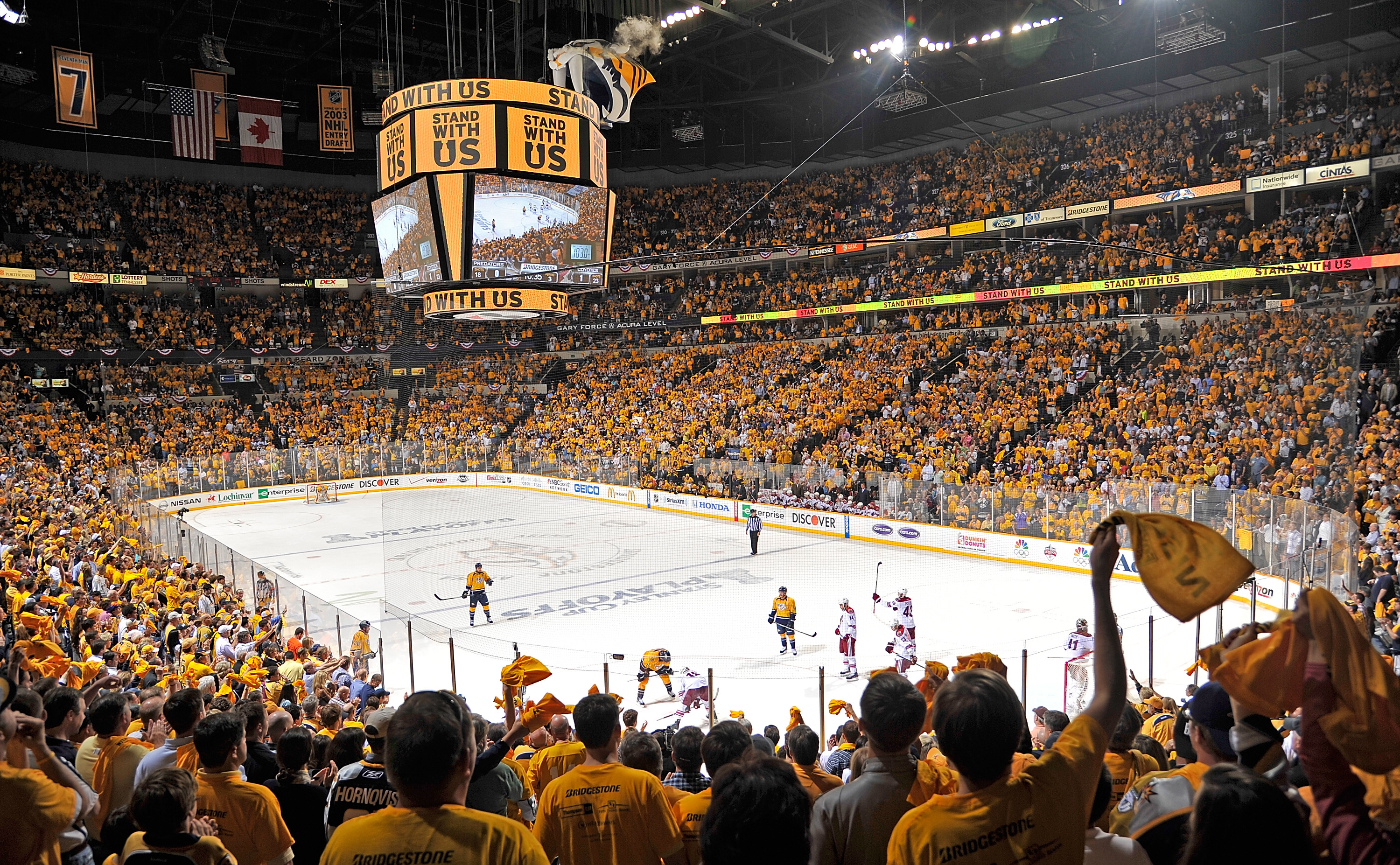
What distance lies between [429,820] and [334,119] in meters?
Result: 31.1

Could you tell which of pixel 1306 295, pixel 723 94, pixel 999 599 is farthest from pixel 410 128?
pixel 723 94

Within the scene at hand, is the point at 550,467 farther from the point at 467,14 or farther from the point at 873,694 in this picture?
the point at 873,694

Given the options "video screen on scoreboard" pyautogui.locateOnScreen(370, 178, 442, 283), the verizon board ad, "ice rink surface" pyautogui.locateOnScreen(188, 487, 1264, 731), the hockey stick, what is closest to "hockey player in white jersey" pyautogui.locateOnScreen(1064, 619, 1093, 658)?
"ice rink surface" pyautogui.locateOnScreen(188, 487, 1264, 731)

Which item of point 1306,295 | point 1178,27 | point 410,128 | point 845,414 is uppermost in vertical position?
point 1178,27

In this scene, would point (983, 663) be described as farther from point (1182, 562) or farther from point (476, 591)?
point (476, 591)

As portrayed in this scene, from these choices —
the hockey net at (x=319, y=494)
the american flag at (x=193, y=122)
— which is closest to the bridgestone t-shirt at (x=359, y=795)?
the american flag at (x=193, y=122)

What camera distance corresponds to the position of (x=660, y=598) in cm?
1909

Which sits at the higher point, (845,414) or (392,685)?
(845,414)

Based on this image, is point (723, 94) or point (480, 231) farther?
point (723, 94)

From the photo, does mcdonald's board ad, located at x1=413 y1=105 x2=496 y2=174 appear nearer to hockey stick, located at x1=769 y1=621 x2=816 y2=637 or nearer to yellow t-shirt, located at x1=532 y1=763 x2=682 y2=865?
hockey stick, located at x1=769 y1=621 x2=816 y2=637

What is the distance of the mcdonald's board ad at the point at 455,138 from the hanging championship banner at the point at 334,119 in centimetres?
1553

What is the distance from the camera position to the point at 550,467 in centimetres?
3612

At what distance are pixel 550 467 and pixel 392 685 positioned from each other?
23634 mm

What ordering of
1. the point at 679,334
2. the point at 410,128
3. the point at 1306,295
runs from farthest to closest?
the point at 679,334 < the point at 1306,295 < the point at 410,128
